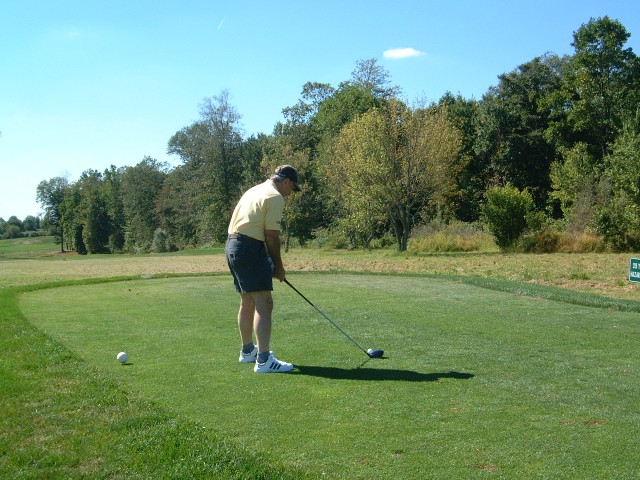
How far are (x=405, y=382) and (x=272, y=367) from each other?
1.23 metres

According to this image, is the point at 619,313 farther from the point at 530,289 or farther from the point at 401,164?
the point at 401,164

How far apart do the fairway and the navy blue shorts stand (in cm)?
79

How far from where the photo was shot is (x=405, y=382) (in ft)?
17.1

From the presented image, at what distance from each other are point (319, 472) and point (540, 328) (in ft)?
16.8

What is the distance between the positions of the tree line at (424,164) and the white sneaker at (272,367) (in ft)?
82.1

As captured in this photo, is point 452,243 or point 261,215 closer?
point 261,215

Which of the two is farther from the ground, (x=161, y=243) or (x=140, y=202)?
(x=140, y=202)

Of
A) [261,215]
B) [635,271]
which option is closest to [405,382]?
[261,215]

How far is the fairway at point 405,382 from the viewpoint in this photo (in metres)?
3.61

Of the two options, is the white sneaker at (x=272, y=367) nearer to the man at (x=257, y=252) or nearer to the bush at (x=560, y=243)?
the man at (x=257, y=252)

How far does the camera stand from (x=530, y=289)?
40.4 feet

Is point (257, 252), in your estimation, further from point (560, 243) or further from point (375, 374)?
point (560, 243)

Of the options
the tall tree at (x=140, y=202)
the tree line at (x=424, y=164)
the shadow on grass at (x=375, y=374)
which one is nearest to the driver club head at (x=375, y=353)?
the shadow on grass at (x=375, y=374)

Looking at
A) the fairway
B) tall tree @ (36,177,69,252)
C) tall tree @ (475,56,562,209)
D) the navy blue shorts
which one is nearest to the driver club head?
the fairway
